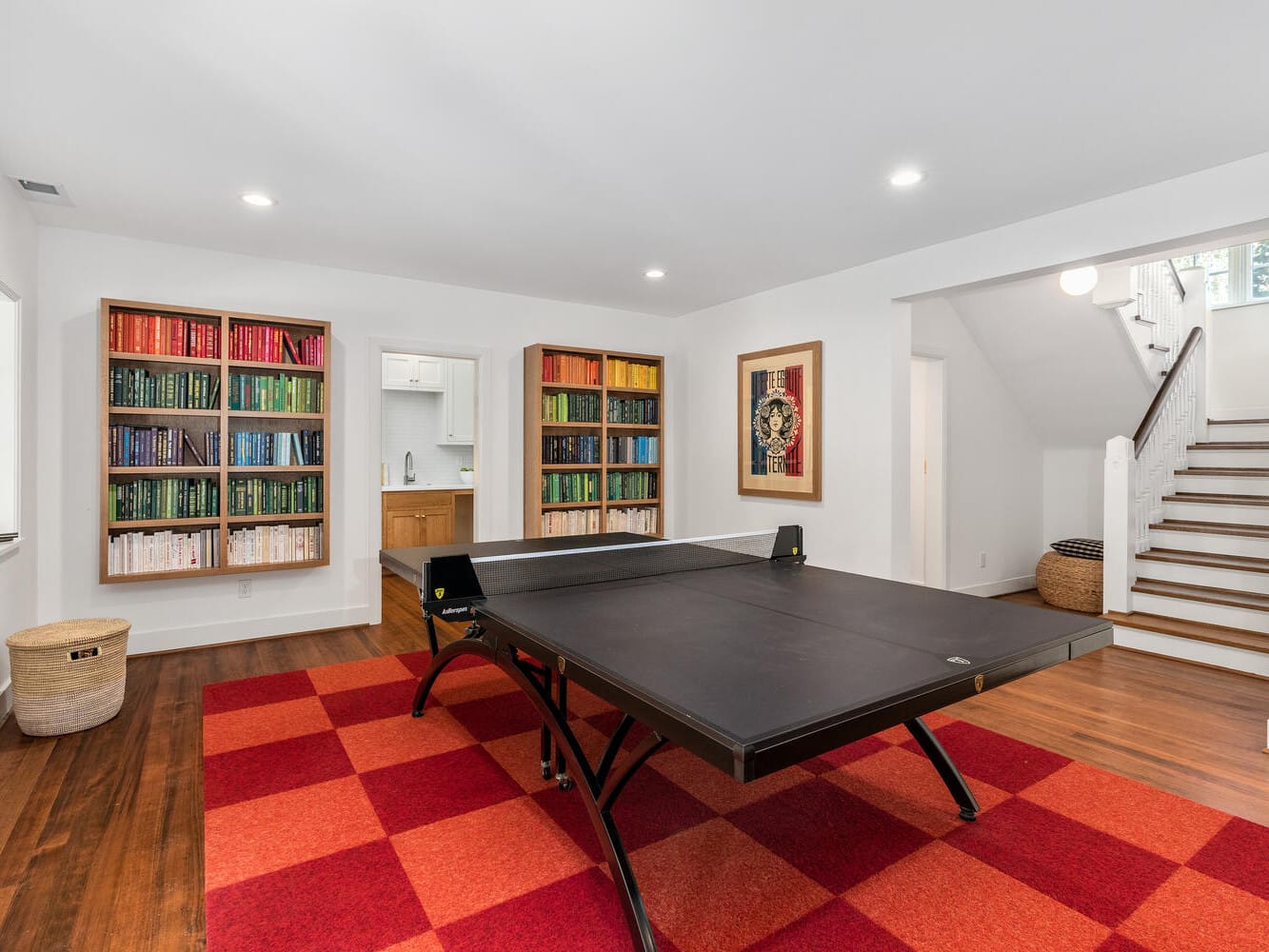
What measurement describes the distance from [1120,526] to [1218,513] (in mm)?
916

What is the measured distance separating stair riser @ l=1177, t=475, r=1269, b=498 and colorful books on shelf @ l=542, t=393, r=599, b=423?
4450mm

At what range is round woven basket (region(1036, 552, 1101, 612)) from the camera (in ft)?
16.0

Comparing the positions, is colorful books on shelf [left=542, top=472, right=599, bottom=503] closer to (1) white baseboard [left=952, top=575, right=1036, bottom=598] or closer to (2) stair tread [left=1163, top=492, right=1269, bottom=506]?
(1) white baseboard [left=952, top=575, right=1036, bottom=598]

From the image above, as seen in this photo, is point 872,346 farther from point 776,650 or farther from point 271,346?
point 271,346

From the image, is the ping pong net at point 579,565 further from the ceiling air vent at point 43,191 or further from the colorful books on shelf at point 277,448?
the ceiling air vent at point 43,191

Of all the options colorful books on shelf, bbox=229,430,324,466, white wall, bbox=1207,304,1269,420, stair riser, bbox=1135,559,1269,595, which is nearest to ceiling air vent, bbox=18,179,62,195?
colorful books on shelf, bbox=229,430,324,466

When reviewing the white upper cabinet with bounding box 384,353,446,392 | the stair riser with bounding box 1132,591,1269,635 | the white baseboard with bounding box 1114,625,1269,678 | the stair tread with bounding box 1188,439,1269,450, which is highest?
the white upper cabinet with bounding box 384,353,446,392

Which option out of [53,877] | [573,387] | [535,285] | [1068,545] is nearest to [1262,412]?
[1068,545]

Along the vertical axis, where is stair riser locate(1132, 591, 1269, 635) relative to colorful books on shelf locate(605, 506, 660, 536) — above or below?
below

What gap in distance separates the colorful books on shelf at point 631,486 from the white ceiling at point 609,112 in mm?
2176

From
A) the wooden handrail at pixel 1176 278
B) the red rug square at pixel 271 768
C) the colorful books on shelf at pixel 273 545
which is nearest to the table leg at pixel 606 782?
the red rug square at pixel 271 768

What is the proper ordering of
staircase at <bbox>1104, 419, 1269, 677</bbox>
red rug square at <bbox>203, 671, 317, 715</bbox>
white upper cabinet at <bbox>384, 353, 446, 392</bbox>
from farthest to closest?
white upper cabinet at <bbox>384, 353, 446, 392</bbox> → staircase at <bbox>1104, 419, 1269, 677</bbox> → red rug square at <bbox>203, 671, 317, 715</bbox>

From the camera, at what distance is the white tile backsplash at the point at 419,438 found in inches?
282

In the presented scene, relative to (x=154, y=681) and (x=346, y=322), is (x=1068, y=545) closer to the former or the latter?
(x=346, y=322)
